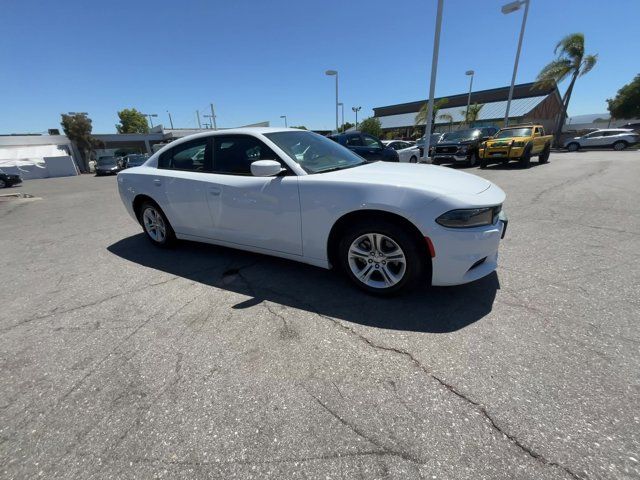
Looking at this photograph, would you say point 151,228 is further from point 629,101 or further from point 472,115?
point 629,101

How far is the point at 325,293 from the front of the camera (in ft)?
9.96

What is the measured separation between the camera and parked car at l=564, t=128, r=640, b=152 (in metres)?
22.1

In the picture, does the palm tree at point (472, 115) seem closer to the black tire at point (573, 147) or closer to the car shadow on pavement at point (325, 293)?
the black tire at point (573, 147)

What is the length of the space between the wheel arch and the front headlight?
217 millimetres

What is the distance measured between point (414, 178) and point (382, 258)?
770mm

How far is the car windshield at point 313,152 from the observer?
10.4ft

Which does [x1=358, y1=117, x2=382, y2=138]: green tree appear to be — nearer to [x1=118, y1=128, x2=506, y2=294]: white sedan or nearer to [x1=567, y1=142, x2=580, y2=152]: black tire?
[x1=567, y1=142, x2=580, y2=152]: black tire

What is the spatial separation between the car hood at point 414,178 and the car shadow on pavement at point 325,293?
3.19ft

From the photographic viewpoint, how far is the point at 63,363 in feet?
7.49

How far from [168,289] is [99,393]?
56.5 inches

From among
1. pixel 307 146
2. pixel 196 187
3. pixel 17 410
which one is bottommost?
pixel 17 410

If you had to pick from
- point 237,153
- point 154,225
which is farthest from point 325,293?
point 154,225

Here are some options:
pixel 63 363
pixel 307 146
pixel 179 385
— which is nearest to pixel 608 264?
pixel 307 146

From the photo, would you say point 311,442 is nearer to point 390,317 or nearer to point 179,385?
point 179,385
